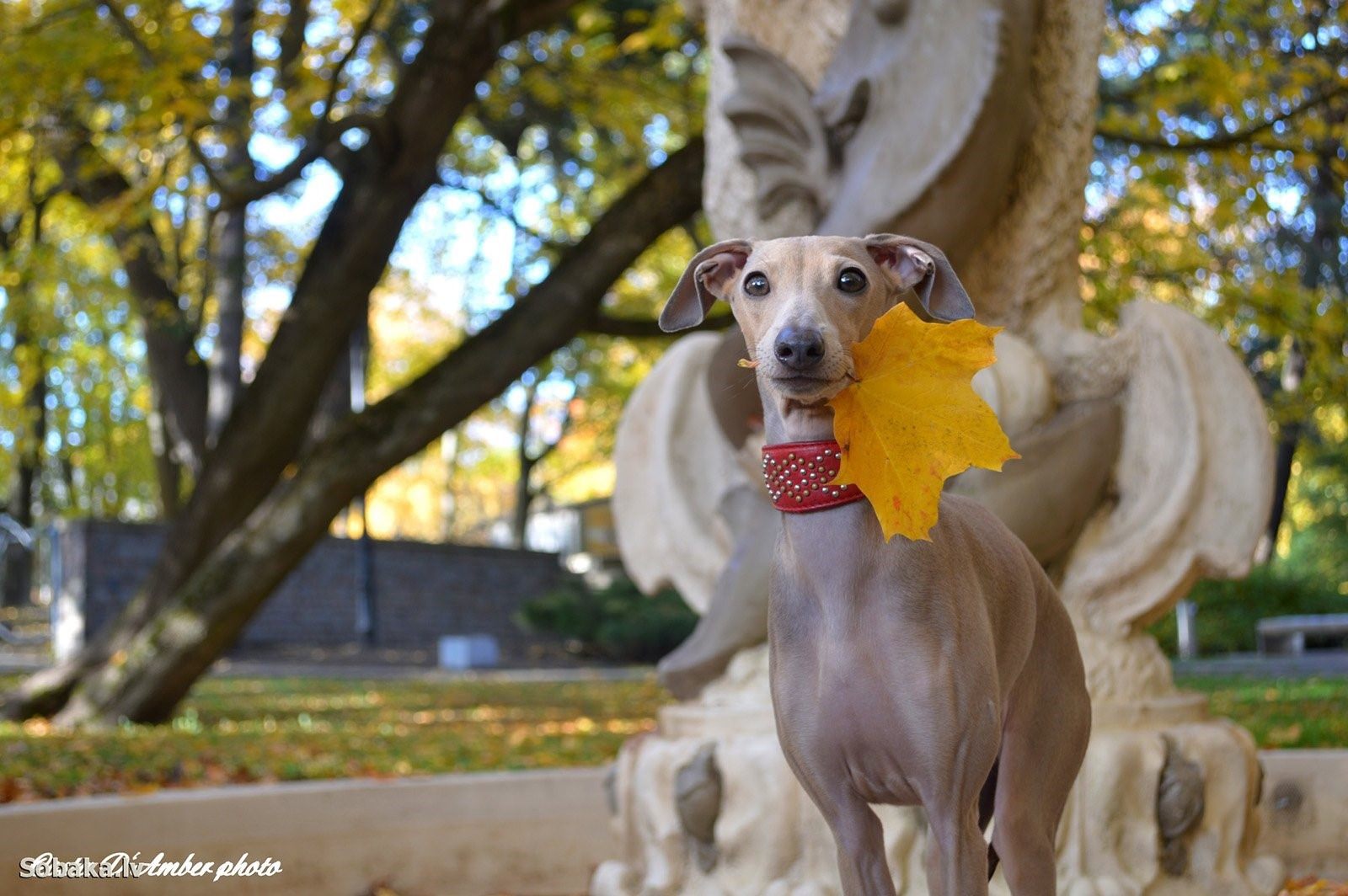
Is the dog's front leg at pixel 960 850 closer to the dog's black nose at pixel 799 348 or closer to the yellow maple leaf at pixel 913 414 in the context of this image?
the yellow maple leaf at pixel 913 414

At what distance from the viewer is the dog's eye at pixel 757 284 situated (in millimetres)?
2221

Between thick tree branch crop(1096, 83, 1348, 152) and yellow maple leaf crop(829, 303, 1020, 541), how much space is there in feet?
24.4

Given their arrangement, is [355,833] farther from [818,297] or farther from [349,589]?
[349,589]

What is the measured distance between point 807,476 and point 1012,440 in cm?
245

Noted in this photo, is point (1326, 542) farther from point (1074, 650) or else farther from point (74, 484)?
point (74, 484)

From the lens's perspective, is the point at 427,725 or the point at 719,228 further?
the point at 427,725

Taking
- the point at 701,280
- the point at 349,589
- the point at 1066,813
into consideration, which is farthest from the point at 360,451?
the point at 349,589

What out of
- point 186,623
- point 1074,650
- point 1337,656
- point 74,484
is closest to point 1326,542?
point 1337,656

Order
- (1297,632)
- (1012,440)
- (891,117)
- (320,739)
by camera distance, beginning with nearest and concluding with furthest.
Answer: (1012,440)
(891,117)
(320,739)
(1297,632)

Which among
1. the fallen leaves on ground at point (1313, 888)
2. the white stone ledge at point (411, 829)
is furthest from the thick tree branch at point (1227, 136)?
the fallen leaves on ground at point (1313, 888)

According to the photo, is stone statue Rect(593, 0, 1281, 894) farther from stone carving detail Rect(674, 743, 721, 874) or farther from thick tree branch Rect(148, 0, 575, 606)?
thick tree branch Rect(148, 0, 575, 606)

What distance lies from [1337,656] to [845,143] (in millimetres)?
13116

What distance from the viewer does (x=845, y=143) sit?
494 centimetres

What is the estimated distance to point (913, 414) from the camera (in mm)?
2123
